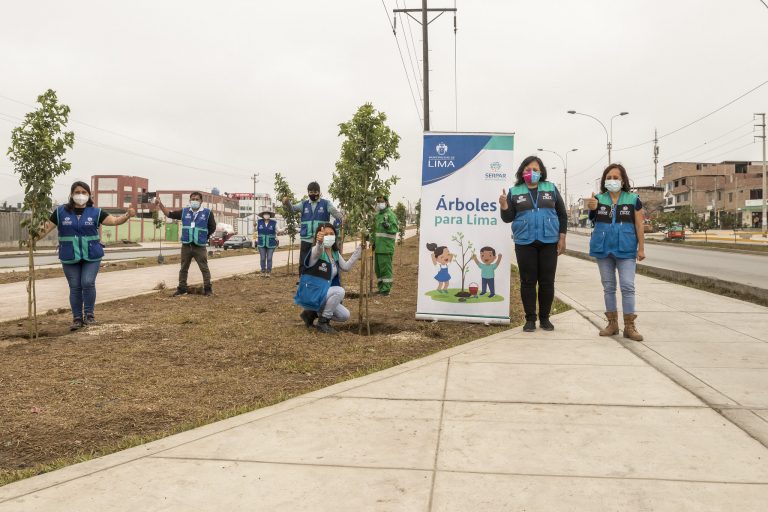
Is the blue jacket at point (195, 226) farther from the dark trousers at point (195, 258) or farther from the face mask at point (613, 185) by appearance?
the face mask at point (613, 185)

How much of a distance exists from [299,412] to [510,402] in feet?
4.64

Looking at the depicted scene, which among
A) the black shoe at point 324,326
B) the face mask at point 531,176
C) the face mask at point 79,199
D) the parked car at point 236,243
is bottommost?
the black shoe at point 324,326

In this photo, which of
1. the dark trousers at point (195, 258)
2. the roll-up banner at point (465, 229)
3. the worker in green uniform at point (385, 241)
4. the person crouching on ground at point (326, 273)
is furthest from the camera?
the dark trousers at point (195, 258)

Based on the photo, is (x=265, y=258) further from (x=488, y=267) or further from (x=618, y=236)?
(x=618, y=236)

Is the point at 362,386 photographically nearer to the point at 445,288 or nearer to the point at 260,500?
the point at 260,500

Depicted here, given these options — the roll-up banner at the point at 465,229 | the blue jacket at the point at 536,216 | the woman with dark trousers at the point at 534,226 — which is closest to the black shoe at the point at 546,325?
the woman with dark trousers at the point at 534,226

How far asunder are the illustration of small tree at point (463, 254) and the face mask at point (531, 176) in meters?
1.21

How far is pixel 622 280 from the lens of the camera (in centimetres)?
614

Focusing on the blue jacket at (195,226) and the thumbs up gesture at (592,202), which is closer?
the thumbs up gesture at (592,202)

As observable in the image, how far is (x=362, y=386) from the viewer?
434 centimetres

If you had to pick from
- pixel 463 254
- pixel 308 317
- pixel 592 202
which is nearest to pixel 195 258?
pixel 308 317

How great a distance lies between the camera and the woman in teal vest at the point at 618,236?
6.10m

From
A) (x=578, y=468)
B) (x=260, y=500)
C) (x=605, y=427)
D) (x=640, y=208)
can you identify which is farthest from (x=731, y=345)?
(x=260, y=500)

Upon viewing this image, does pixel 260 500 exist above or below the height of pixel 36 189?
below
